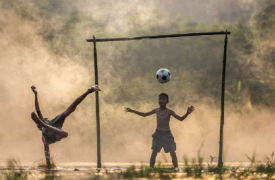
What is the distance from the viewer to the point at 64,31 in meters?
38.4

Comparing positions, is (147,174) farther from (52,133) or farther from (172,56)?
(172,56)

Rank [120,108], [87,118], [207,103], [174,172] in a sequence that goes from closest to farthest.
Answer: [174,172], [87,118], [120,108], [207,103]

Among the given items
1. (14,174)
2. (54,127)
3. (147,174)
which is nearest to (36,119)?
(54,127)

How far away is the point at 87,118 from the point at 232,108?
10317mm

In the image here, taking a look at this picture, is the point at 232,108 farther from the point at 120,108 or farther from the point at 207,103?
the point at 120,108

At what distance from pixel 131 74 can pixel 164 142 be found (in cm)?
2934

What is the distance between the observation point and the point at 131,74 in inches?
1565

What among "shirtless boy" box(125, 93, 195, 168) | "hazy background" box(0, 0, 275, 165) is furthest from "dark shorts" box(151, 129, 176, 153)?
"hazy background" box(0, 0, 275, 165)

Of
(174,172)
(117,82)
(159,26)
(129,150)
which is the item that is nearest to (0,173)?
(174,172)

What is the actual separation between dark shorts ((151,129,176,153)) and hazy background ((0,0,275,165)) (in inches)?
345

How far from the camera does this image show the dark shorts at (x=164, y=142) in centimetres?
1050

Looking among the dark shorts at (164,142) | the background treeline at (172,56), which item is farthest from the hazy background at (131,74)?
the dark shorts at (164,142)

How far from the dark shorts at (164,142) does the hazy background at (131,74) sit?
8.75 m

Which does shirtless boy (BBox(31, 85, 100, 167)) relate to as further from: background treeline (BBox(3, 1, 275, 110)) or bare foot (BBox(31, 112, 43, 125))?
background treeline (BBox(3, 1, 275, 110))
